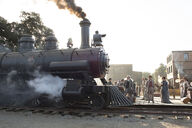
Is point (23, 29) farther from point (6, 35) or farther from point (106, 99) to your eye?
point (106, 99)

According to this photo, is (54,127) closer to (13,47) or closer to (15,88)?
(15,88)

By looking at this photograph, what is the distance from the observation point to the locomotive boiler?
315 inches

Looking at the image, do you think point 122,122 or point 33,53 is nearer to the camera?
point 122,122

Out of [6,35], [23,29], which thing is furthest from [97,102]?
[23,29]

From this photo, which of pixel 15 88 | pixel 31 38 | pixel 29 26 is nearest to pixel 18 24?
pixel 29 26

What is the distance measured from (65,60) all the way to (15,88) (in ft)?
10.2

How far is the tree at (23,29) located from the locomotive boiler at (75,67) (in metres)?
23.9

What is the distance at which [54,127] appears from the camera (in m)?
5.57

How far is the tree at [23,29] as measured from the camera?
33.3 metres

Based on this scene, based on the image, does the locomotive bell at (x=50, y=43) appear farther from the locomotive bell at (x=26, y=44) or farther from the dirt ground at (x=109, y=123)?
the dirt ground at (x=109, y=123)

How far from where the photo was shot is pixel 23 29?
37.7 metres

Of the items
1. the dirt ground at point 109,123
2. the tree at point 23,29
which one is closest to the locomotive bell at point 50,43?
the dirt ground at point 109,123

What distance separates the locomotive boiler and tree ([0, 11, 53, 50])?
78.3ft

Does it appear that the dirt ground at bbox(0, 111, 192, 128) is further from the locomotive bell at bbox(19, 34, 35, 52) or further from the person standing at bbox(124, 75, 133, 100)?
the locomotive bell at bbox(19, 34, 35, 52)
